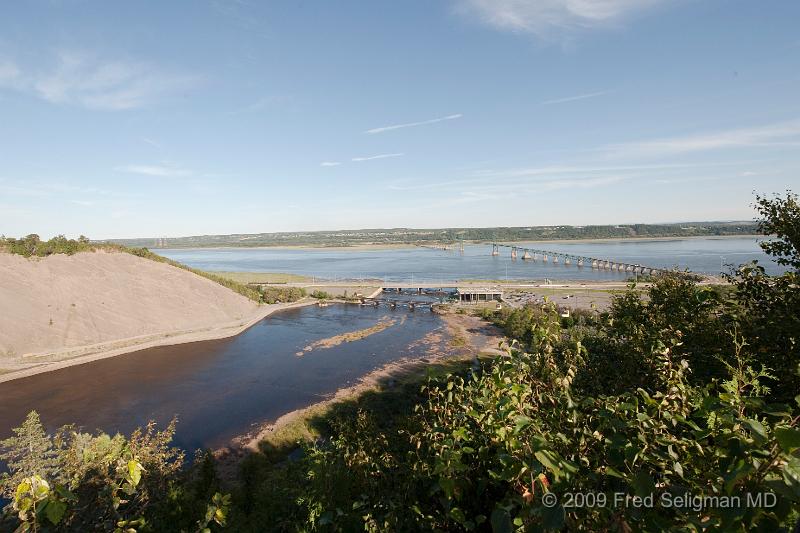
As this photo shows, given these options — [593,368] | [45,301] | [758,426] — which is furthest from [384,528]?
[45,301]

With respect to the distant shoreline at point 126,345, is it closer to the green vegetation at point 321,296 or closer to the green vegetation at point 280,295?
the green vegetation at point 280,295

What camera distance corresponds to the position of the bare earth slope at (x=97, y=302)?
35.8 meters

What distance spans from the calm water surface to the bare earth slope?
5940 millimetres

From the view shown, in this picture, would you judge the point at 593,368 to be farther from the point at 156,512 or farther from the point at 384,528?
the point at 156,512

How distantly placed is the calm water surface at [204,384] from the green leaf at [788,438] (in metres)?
23.9

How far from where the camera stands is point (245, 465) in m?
16.1

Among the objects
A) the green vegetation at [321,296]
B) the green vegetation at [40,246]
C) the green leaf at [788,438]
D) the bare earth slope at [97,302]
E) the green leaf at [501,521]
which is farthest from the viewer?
the green vegetation at [321,296]

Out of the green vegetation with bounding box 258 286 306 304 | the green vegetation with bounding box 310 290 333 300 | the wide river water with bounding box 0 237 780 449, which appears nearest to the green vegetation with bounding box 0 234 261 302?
the green vegetation with bounding box 258 286 306 304

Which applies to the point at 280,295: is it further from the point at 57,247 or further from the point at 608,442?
the point at 608,442

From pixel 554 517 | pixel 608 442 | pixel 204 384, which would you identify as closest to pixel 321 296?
pixel 204 384

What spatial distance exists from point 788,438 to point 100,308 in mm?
52356

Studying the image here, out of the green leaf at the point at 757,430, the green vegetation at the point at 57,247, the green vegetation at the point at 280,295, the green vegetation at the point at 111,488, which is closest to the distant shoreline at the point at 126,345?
the green vegetation at the point at 280,295

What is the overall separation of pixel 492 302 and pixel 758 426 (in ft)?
200

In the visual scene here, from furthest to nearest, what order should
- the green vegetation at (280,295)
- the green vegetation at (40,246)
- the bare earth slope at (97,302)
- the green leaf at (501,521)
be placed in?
the green vegetation at (280,295), the green vegetation at (40,246), the bare earth slope at (97,302), the green leaf at (501,521)
